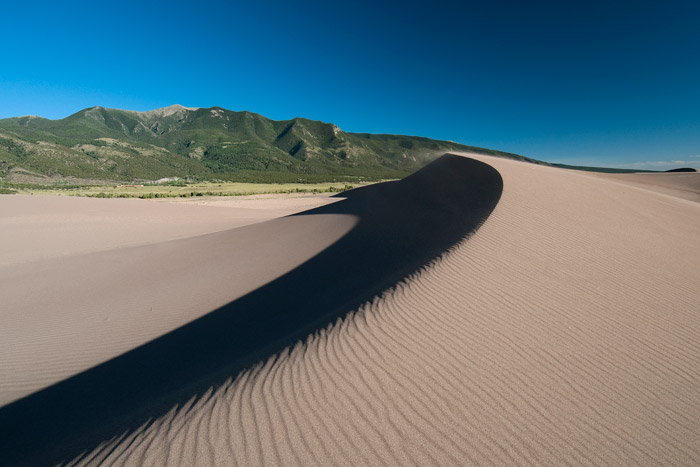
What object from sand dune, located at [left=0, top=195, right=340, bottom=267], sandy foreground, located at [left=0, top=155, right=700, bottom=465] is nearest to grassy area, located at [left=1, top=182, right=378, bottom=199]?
sand dune, located at [left=0, top=195, right=340, bottom=267]

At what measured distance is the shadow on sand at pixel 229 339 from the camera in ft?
12.1

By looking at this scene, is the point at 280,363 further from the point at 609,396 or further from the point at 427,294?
the point at 609,396

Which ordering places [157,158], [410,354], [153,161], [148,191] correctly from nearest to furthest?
[410,354] → [148,191] → [153,161] → [157,158]

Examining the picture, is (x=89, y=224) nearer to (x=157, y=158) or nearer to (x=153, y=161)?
(x=153, y=161)

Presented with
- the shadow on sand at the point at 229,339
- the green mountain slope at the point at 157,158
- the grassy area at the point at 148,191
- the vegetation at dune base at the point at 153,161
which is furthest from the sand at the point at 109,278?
the grassy area at the point at 148,191

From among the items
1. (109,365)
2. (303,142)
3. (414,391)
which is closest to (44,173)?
(109,365)

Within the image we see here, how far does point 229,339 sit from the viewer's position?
571 cm

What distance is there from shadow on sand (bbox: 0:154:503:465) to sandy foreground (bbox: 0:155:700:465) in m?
0.05

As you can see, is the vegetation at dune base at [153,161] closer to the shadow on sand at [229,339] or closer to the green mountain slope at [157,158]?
the green mountain slope at [157,158]

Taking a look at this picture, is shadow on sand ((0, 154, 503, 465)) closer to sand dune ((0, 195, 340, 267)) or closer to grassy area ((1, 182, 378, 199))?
sand dune ((0, 195, 340, 267))

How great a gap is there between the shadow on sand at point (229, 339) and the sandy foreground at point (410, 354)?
5 centimetres

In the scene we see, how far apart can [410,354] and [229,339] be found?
11.8 feet

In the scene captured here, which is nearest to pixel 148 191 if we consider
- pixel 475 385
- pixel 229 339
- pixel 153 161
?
pixel 229 339

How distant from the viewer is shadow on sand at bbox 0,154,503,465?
146 inches
